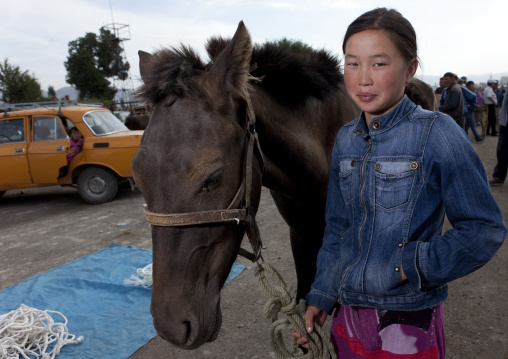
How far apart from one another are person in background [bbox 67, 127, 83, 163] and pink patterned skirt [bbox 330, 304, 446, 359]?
6.97m

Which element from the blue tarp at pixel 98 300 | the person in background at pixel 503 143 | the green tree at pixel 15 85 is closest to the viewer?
the blue tarp at pixel 98 300

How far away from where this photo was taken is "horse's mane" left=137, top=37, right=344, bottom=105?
1.38m

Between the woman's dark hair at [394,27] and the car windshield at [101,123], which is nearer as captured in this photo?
the woman's dark hair at [394,27]

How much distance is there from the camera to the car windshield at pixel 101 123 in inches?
282

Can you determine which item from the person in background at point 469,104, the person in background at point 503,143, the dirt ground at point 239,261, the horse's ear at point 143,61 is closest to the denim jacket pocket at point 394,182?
the horse's ear at point 143,61

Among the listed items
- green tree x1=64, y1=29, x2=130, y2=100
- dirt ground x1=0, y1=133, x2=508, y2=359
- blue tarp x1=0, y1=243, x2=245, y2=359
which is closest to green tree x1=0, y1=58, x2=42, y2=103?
green tree x1=64, y1=29, x2=130, y2=100

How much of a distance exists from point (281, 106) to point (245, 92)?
0.42m

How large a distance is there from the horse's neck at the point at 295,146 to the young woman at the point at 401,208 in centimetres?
53

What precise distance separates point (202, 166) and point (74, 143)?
22.1 feet

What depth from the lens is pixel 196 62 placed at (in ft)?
4.95

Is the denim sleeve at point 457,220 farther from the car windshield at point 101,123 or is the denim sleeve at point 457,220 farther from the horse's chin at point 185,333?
the car windshield at point 101,123

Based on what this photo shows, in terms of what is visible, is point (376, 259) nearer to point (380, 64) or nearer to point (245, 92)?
point (380, 64)

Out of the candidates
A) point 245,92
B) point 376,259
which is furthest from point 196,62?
point 376,259

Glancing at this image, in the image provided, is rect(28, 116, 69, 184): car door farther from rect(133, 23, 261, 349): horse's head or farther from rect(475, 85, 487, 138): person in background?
rect(475, 85, 487, 138): person in background
